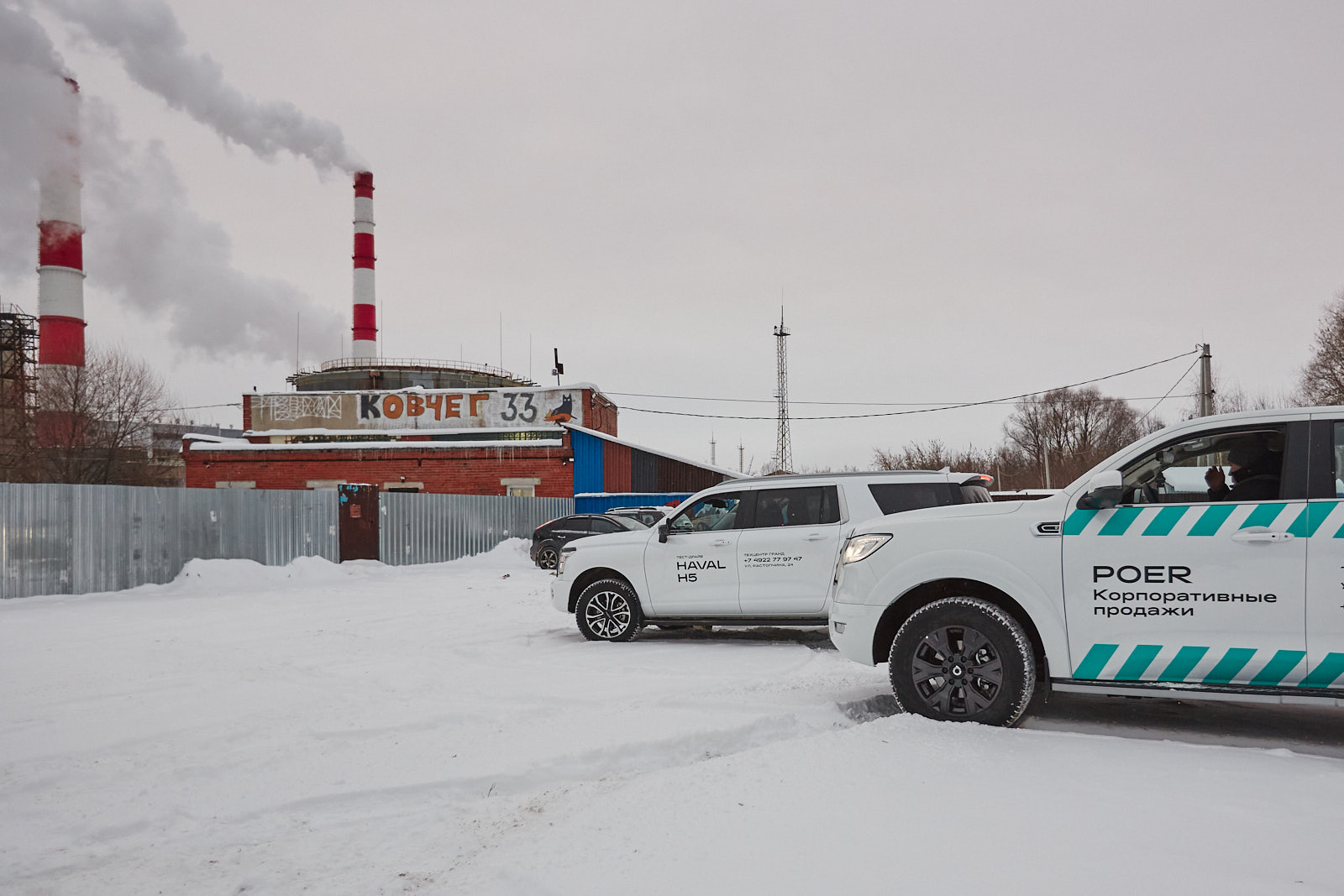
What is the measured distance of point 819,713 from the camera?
578cm

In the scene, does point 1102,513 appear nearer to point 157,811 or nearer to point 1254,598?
point 1254,598

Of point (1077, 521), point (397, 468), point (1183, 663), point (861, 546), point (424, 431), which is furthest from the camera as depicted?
point (424, 431)

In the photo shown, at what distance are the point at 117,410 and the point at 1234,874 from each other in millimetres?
45596

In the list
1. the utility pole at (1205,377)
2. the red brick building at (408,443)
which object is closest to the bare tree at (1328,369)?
the utility pole at (1205,377)

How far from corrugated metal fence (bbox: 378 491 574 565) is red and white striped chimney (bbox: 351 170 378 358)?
75.7ft

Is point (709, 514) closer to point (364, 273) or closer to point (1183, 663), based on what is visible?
point (1183, 663)

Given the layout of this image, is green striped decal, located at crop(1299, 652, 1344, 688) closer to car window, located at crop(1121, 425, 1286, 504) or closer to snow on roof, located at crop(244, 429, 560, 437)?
car window, located at crop(1121, 425, 1286, 504)

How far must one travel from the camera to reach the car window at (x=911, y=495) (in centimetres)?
862

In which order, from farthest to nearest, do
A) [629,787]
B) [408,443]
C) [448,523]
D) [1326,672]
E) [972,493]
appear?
[408,443] → [448,523] → [972,493] → [1326,672] → [629,787]

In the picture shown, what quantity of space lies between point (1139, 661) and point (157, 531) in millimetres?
17622

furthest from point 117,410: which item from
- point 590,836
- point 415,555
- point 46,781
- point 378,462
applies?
point 590,836

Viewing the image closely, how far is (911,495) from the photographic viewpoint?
8742 millimetres

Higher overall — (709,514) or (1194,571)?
(709,514)

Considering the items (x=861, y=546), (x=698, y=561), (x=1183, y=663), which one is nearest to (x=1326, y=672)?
(x=1183, y=663)
